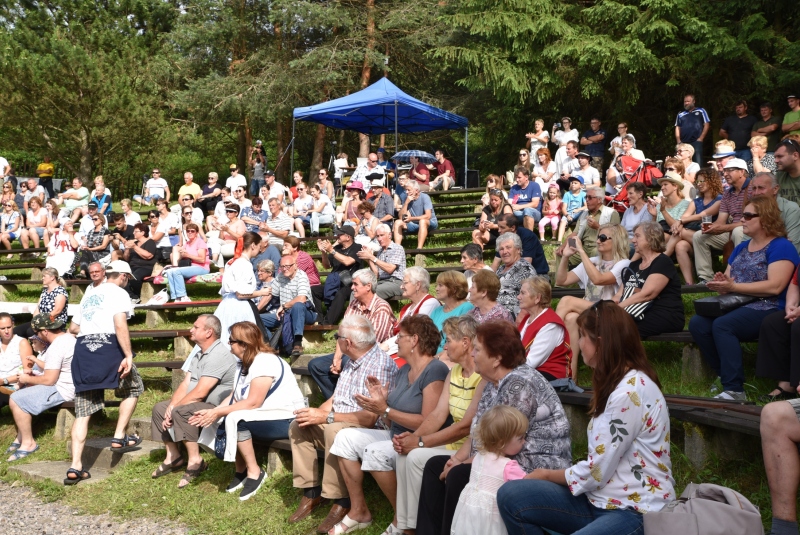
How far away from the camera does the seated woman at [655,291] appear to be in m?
6.20

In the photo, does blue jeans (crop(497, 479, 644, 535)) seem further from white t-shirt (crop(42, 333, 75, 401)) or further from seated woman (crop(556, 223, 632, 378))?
white t-shirt (crop(42, 333, 75, 401))

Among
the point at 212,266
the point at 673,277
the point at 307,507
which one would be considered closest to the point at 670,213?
the point at 673,277

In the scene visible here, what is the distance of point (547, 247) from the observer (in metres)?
11.9

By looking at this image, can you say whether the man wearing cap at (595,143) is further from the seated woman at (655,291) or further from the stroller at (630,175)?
the seated woman at (655,291)

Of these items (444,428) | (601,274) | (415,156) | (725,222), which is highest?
(415,156)

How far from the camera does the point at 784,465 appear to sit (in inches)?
149

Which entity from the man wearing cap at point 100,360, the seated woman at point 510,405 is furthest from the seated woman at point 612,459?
Result: the man wearing cap at point 100,360

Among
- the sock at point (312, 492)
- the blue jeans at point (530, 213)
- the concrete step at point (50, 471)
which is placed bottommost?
the concrete step at point (50, 471)

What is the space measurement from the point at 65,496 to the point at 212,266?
6.72m

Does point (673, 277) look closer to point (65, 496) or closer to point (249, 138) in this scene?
point (65, 496)

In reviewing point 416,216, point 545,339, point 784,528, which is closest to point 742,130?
point 416,216

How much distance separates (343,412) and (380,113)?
1384 cm

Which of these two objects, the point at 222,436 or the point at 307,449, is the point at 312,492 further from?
the point at 222,436

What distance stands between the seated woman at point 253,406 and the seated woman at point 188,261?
17.3ft
